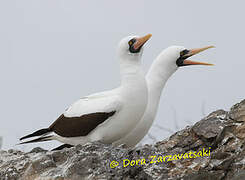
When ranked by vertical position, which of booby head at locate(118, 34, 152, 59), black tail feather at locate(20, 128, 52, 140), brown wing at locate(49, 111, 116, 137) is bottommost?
black tail feather at locate(20, 128, 52, 140)

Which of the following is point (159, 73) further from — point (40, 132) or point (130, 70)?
point (40, 132)

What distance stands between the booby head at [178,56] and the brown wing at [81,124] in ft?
6.89

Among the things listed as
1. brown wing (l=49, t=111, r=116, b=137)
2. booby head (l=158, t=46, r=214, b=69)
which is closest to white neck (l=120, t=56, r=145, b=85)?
brown wing (l=49, t=111, r=116, b=137)

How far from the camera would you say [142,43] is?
6.65 meters

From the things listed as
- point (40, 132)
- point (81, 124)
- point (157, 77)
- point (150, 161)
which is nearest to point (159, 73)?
point (157, 77)

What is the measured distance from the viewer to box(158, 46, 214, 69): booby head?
7.73m

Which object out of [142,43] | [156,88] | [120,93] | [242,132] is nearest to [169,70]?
[156,88]

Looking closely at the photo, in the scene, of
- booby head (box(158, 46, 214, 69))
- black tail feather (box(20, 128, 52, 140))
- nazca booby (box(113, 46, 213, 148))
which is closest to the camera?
black tail feather (box(20, 128, 52, 140))

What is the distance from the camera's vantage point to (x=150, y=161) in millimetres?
4738

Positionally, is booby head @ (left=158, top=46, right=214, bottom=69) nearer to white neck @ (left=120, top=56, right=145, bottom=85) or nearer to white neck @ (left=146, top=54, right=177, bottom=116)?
white neck @ (left=146, top=54, right=177, bottom=116)

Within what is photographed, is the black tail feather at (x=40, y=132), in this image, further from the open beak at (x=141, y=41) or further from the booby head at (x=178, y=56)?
the booby head at (x=178, y=56)

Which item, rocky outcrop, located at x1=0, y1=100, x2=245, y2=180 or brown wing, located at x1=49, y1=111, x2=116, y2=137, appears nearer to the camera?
rocky outcrop, located at x1=0, y1=100, x2=245, y2=180

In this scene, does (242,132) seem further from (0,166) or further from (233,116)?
(0,166)

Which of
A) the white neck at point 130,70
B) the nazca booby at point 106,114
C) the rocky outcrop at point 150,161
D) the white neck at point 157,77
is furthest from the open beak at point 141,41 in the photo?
the rocky outcrop at point 150,161
